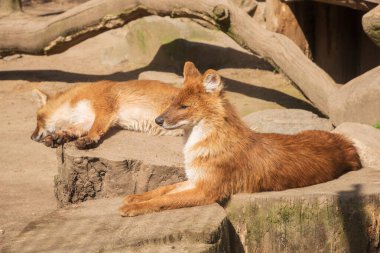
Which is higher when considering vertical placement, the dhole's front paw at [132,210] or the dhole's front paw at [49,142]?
the dhole's front paw at [132,210]

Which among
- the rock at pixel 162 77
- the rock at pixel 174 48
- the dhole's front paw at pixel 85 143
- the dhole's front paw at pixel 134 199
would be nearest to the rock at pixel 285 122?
the rock at pixel 162 77

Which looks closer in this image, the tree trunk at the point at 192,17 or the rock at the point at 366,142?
the rock at the point at 366,142

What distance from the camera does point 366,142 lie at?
6.57 meters

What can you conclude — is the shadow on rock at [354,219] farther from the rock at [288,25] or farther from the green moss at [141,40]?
the green moss at [141,40]

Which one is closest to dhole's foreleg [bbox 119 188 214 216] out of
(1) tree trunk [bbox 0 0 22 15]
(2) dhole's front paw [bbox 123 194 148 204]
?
(2) dhole's front paw [bbox 123 194 148 204]

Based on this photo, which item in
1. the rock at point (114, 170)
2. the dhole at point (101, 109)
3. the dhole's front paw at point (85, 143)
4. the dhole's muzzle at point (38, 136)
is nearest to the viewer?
the rock at point (114, 170)

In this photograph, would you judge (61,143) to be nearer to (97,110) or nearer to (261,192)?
(97,110)

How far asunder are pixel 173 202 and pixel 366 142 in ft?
6.34

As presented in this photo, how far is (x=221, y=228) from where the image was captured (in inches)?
207

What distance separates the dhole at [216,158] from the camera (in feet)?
18.5

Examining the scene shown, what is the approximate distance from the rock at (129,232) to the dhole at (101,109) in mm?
2379

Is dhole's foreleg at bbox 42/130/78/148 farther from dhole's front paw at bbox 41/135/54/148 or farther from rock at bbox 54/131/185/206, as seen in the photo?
rock at bbox 54/131/185/206

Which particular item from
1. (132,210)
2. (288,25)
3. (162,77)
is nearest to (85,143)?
(132,210)

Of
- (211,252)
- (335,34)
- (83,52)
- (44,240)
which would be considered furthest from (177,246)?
(83,52)
